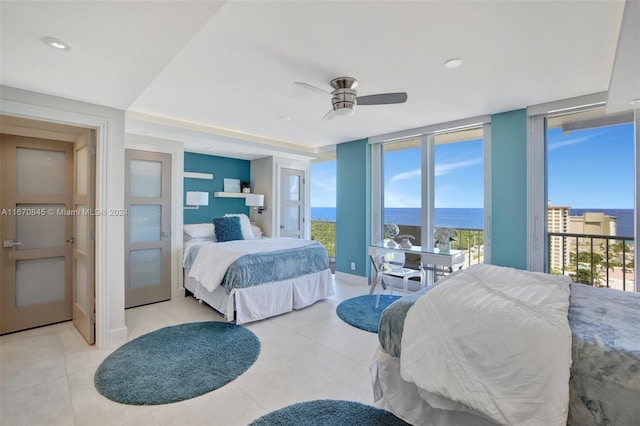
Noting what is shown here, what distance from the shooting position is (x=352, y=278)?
5.39m

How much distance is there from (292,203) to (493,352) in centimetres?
515

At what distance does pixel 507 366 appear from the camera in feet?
4.43

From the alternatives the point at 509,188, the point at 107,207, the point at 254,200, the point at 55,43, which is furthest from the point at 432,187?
the point at 55,43

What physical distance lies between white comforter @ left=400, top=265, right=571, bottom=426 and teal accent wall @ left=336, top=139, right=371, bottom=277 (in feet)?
11.3

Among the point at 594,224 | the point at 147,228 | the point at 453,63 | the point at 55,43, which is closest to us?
the point at 55,43

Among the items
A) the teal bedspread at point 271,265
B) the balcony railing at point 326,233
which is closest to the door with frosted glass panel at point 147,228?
the teal bedspread at point 271,265

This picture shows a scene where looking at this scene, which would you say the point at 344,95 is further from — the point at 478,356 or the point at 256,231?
the point at 256,231

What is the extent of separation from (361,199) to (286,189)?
1715 millimetres

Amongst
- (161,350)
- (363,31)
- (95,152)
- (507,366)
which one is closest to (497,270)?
(507,366)

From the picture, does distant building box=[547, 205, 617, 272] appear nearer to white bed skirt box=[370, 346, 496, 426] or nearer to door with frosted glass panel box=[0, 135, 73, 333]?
white bed skirt box=[370, 346, 496, 426]

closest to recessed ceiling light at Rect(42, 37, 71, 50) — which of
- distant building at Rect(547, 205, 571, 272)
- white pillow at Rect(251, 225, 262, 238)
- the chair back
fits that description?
the chair back

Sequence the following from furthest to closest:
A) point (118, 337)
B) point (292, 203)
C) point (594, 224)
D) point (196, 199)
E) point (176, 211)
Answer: point (292, 203), point (196, 199), point (176, 211), point (594, 224), point (118, 337)

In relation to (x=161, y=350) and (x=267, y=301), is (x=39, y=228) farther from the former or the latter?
(x=267, y=301)

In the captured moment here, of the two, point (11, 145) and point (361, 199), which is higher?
point (11, 145)
